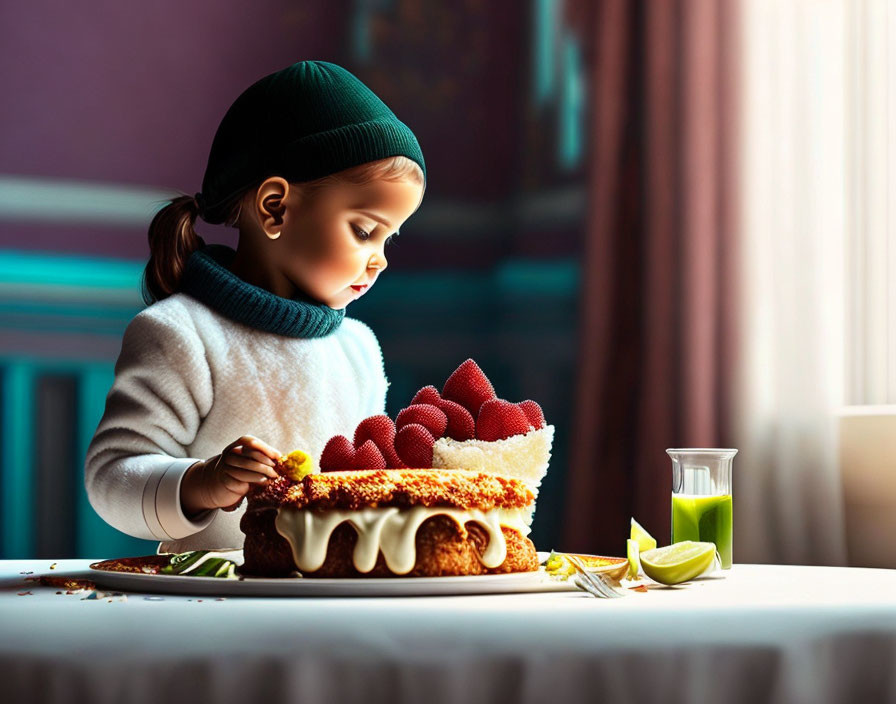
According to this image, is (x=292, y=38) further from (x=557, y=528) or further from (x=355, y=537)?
(x=355, y=537)

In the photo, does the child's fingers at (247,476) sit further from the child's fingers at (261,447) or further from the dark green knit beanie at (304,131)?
the dark green knit beanie at (304,131)

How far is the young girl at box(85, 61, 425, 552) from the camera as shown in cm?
117

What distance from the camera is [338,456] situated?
Answer: 97 cm

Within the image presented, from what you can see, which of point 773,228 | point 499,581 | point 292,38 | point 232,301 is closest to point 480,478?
point 499,581

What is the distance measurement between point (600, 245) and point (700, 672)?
210 centimetres

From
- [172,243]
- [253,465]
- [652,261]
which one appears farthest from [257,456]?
[652,261]

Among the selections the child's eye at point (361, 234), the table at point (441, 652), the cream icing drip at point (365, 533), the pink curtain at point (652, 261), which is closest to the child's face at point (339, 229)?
the child's eye at point (361, 234)

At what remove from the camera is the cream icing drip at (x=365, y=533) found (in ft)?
2.65

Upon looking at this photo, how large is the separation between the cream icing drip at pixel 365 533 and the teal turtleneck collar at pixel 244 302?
1.63 feet

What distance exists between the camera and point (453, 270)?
3094 millimetres

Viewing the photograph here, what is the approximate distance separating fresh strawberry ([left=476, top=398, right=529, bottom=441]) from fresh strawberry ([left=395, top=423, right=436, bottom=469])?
0.17 ft

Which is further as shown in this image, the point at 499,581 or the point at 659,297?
the point at 659,297

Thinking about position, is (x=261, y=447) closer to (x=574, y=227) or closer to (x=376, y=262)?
(x=376, y=262)

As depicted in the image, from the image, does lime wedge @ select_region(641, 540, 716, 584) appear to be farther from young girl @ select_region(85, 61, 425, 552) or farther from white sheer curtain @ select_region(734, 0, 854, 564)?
white sheer curtain @ select_region(734, 0, 854, 564)
